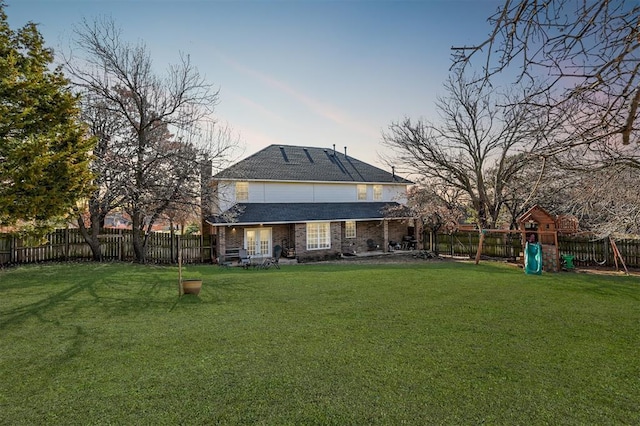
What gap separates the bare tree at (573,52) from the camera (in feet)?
8.84

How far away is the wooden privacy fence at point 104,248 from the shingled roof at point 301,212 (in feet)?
6.79

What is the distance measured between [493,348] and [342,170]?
21.4 metres

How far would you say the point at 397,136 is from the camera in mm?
22875

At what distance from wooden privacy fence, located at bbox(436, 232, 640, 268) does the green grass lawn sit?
8.13 meters

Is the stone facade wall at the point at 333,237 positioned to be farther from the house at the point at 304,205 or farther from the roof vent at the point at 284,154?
the roof vent at the point at 284,154

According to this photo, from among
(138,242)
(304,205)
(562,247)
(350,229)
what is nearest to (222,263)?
(138,242)

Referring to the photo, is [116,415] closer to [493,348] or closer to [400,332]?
[400,332]

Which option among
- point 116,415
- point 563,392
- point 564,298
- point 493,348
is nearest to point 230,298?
point 116,415

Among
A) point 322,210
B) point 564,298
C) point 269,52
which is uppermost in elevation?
point 269,52

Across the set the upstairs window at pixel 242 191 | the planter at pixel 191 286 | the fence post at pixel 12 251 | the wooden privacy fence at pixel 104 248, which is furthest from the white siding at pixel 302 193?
the planter at pixel 191 286

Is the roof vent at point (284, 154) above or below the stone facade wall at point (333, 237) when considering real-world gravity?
above

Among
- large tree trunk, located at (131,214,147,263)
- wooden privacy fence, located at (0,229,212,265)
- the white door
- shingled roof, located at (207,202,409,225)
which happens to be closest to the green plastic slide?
shingled roof, located at (207,202,409,225)

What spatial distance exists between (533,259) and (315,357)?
1352cm

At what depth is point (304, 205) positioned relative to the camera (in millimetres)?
23188
